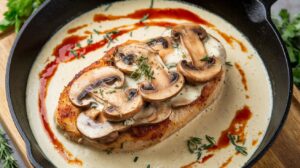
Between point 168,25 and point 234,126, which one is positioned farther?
point 168,25

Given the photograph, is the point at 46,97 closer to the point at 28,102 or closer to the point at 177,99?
the point at 28,102

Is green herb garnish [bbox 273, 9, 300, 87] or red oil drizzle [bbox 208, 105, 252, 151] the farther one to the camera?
green herb garnish [bbox 273, 9, 300, 87]

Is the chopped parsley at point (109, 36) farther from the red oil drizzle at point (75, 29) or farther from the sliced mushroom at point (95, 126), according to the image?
the sliced mushroom at point (95, 126)

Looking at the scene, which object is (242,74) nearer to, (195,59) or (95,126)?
(195,59)

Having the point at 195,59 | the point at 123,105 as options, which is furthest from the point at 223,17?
the point at 123,105

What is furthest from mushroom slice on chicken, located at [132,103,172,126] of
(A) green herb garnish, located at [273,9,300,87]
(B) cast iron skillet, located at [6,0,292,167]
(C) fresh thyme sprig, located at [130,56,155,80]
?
(A) green herb garnish, located at [273,9,300,87]

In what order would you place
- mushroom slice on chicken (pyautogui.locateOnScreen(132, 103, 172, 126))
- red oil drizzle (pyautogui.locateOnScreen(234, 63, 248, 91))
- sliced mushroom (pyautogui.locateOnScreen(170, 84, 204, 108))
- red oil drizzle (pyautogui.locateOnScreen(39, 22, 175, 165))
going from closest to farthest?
mushroom slice on chicken (pyautogui.locateOnScreen(132, 103, 172, 126)) < sliced mushroom (pyautogui.locateOnScreen(170, 84, 204, 108)) < red oil drizzle (pyautogui.locateOnScreen(39, 22, 175, 165)) < red oil drizzle (pyautogui.locateOnScreen(234, 63, 248, 91))

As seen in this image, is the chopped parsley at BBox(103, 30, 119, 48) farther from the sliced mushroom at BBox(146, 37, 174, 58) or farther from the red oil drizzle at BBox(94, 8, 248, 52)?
the sliced mushroom at BBox(146, 37, 174, 58)

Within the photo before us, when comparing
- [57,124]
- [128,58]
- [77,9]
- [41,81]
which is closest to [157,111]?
[128,58]
